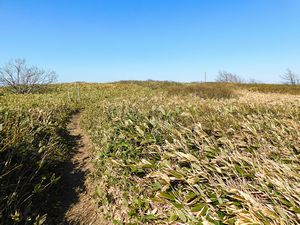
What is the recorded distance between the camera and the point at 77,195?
4355 mm

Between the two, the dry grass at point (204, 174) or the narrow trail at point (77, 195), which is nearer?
the dry grass at point (204, 174)

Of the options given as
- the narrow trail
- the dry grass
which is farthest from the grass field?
the narrow trail

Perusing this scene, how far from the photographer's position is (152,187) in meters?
3.14

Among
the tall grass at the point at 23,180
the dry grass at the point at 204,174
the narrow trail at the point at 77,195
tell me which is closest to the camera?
the dry grass at the point at 204,174

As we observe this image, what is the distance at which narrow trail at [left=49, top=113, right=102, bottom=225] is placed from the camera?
3.63m

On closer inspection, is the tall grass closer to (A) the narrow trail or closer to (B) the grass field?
(B) the grass field

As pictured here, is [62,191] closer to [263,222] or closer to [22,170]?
[22,170]

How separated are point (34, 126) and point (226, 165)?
5534 mm

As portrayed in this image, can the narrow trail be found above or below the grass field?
below

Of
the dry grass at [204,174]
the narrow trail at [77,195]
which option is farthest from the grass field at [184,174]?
the narrow trail at [77,195]

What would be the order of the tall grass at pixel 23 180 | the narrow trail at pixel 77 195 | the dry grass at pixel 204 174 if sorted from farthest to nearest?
1. the narrow trail at pixel 77 195
2. the tall grass at pixel 23 180
3. the dry grass at pixel 204 174

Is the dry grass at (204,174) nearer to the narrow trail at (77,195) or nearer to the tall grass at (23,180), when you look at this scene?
the narrow trail at (77,195)

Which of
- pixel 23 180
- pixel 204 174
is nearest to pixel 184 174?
pixel 204 174

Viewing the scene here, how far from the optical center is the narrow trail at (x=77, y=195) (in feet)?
11.9
